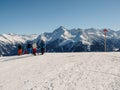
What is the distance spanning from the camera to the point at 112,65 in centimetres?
1698

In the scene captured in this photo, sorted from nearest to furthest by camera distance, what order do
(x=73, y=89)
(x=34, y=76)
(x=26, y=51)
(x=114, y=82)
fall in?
1. (x=73, y=89)
2. (x=114, y=82)
3. (x=34, y=76)
4. (x=26, y=51)

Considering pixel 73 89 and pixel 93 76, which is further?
pixel 93 76

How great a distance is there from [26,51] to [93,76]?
24.4 metres

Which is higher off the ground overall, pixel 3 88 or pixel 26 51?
pixel 26 51

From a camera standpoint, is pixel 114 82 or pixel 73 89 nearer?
pixel 73 89

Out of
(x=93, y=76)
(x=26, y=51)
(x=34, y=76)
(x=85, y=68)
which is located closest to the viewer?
(x=93, y=76)

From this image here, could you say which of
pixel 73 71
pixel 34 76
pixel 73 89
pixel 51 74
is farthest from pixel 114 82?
pixel 34 76

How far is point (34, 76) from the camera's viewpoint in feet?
48.1

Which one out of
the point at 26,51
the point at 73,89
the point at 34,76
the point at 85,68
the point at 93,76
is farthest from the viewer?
the point at 26,51

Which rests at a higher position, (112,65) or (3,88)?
(112,65)

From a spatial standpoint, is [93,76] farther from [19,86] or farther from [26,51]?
[26,51]

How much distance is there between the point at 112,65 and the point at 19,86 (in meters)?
8.06

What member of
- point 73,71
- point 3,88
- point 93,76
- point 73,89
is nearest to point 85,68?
point 73,71

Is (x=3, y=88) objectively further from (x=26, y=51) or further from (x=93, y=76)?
(x=26, y=51)
